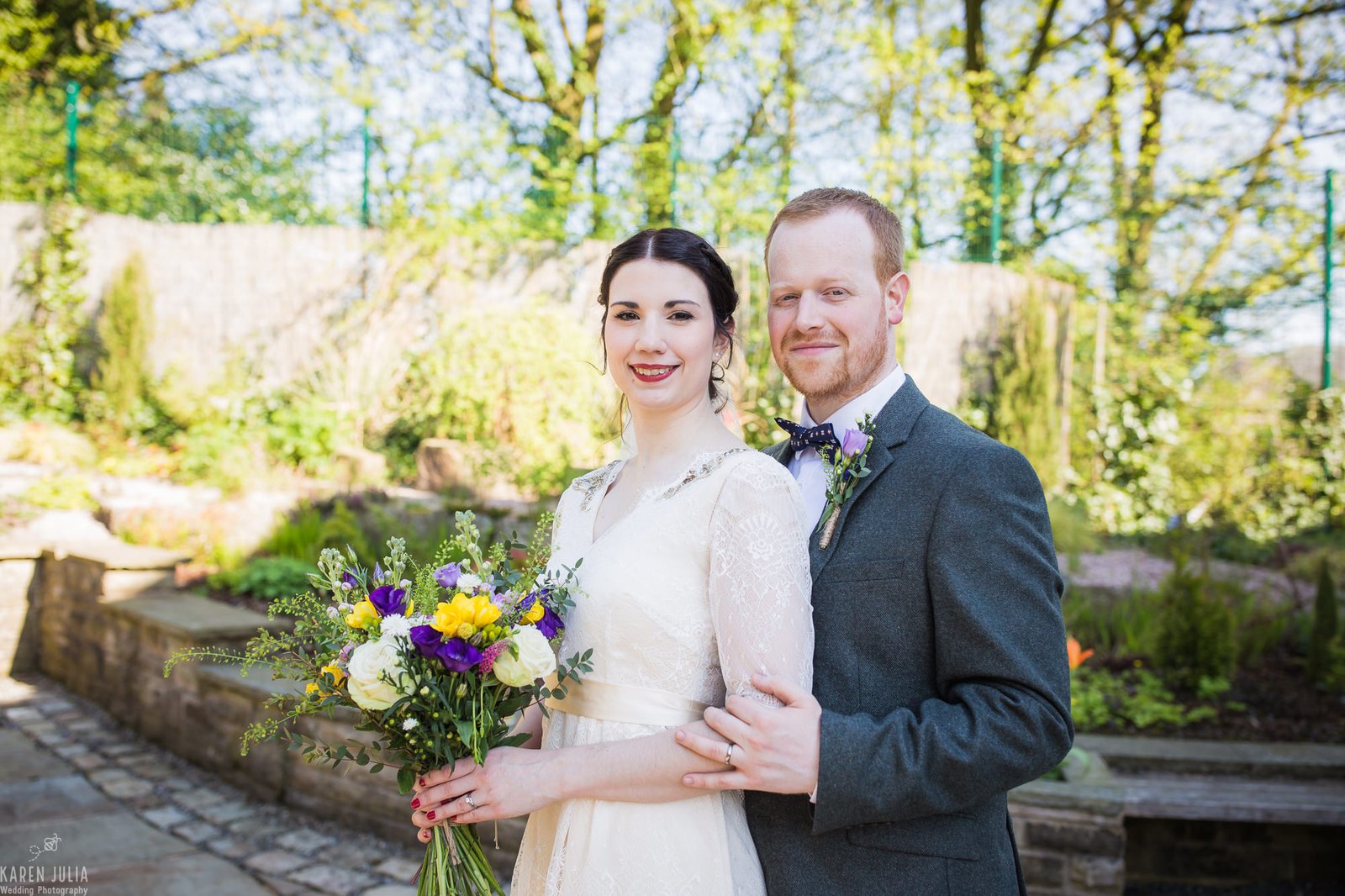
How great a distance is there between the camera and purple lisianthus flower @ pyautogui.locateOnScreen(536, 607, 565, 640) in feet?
5.21

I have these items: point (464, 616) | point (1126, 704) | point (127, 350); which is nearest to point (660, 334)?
point (464, 616)

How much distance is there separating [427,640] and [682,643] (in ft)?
1.45

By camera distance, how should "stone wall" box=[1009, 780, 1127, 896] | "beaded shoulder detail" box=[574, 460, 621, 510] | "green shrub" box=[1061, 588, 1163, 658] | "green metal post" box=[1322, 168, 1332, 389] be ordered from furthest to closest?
1. "green metal post" box=[1322, 168, 1332, 389]
2. "green shrub" box=[1061, 588, 1163, 658]
3. "stone wall" box=[1009, 780, 1127, 896]
4. "beaded shoulder detail" box=[574, 460, 621, 510]

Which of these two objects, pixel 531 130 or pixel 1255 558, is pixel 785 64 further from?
pixel 1255 558

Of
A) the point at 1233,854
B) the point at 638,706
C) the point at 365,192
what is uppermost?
the point at 365,192

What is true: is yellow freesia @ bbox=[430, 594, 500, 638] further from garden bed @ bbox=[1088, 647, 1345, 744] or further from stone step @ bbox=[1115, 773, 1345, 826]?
garden bed @ bbox=[1088, 647, 1345, 744]

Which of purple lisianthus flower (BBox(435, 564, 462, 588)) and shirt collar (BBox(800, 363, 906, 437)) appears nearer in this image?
purple lisianthus flower (BBox(435, 564, 462, 588))

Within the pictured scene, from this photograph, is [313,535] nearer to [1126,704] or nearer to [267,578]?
[267,578]

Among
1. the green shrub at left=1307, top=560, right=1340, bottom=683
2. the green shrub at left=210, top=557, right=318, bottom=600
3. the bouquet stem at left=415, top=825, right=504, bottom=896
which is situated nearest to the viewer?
the bouquet stem at left=415, top=825, right=504, bottom=896

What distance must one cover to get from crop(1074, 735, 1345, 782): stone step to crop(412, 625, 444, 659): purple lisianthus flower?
308 cm

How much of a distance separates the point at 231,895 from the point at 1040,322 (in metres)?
7.20

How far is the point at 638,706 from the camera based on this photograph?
165 centimetres

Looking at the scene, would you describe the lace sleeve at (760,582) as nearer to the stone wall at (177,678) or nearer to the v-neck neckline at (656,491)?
the v-neck neckline at (656,491)

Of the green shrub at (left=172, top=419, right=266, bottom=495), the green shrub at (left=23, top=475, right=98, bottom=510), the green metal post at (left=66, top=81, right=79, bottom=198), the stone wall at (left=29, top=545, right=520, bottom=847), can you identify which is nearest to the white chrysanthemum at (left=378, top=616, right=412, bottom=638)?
the stone wall at (left=29, top=545, right=520, bottom=847)
